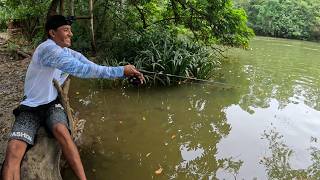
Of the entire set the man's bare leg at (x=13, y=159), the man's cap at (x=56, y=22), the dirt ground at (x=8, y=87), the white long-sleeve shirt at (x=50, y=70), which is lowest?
the dirt ground at (x=8, y=87)

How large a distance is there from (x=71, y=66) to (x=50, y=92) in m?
0.44

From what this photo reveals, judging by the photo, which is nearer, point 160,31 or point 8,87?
point 8,87

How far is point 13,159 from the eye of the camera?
10.8 feet

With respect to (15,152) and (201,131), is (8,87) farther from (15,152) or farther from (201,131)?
(15,152)

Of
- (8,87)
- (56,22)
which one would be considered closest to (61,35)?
(56,22)

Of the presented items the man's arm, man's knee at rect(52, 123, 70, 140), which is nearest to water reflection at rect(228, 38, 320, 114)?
the man's arm

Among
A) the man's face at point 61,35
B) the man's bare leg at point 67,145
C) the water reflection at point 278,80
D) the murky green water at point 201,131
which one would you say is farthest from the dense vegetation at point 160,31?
the man's bare leg at point 67,145

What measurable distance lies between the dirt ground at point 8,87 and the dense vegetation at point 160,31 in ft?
5.76

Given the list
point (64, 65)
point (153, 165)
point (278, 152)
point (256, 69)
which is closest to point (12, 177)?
point (64, 65)

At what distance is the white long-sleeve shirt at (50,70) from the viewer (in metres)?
3.41

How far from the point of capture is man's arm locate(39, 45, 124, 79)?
134 inches

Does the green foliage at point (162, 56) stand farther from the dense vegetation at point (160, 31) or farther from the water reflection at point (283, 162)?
the water reflection at point (283, 162)

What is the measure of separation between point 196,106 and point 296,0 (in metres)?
31.7

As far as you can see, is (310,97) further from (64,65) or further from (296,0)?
(296,0)
